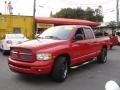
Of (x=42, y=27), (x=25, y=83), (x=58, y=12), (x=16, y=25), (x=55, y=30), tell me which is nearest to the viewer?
(x=25, y=83)

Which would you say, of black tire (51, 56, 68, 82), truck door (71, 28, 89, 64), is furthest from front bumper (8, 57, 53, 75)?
truck door (71, 28, 89, 64)

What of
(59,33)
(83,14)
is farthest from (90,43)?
(83,14)

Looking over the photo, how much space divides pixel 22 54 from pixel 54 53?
3.05 feet

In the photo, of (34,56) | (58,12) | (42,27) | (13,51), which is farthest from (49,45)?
(58,12)

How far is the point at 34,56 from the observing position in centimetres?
709

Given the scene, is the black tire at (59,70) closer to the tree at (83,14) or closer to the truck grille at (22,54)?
the truck grille at (22,54)

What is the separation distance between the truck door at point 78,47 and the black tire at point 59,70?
31.9 inches

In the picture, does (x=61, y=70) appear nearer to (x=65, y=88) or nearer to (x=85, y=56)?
(x=65, y=88)

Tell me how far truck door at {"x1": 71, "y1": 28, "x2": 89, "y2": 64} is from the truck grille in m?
1.67

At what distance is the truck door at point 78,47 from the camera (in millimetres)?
8438

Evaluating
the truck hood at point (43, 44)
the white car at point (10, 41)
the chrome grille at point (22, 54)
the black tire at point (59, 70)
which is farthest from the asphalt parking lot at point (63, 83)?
the white car at point (10, 41)

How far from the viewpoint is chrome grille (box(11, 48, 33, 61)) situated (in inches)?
283

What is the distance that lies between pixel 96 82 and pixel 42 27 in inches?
919

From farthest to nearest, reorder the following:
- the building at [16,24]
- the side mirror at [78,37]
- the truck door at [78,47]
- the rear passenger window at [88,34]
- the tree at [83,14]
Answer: the tree at [83,14] < the building at [16,24] < the rear passenger window at [88,34] < the side mirror at [78,37] < the truck door at [78,47]
